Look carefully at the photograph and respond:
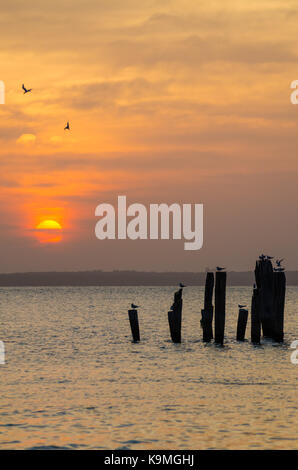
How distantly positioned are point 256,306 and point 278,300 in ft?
3.75

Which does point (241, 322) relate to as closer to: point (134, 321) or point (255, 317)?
point (255, 317)

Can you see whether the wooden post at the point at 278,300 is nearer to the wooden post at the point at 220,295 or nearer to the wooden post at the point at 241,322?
the wooden post at the point at 241,322

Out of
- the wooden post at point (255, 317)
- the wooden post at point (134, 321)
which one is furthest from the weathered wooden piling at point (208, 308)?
the wooden post at point (134, 321)

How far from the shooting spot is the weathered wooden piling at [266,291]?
1346 inches

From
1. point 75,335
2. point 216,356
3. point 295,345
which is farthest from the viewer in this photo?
point 75,335

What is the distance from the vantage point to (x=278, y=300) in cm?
3341

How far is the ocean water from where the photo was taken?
16609 millimetres

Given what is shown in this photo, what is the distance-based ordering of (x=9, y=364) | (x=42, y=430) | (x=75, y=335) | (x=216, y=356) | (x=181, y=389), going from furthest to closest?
(x=75, y=335) → (x=216, y=356) → (x=9, y=364) → (x=181, y=389) → (x=42, y=430)

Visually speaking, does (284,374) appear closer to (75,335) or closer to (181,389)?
(181,389)

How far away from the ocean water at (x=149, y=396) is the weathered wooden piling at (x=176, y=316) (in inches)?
27.6

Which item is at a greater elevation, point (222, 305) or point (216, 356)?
point (222, 305)
